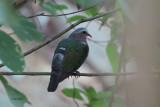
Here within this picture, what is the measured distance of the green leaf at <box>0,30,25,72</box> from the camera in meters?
1.18

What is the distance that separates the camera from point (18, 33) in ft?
3.19

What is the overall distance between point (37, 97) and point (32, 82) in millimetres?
431

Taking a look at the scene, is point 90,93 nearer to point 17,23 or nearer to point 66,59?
point 66,59

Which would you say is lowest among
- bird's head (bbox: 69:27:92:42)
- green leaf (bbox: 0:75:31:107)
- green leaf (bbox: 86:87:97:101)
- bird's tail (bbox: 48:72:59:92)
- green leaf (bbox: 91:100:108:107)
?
green leaf (bbox: 0:75:31:107)

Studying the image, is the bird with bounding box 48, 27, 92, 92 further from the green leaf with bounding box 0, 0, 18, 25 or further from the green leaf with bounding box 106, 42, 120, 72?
the green leaf with bounding box 0, 0, 18, 25

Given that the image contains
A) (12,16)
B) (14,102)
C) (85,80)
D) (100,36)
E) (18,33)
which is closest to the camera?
(12,16)

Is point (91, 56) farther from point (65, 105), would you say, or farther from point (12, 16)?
point (12, 16)

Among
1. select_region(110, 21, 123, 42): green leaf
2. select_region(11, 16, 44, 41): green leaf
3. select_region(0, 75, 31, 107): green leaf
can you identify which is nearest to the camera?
select_region(11, 16, 44, 41): green leaf

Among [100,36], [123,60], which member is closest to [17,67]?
[123,60]

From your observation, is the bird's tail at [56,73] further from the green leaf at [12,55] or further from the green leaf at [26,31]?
the green leaf at [26,31]

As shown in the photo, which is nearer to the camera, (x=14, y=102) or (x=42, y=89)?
(x=14, y=102)

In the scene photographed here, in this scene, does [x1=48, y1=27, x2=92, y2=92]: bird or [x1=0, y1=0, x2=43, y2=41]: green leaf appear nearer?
[x1=0, y1=0, x2=43, y2=41]: green leaf

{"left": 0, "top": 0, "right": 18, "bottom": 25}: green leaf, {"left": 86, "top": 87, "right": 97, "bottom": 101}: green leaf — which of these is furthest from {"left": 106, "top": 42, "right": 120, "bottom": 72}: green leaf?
{"left": 0, "top": 0, "right": 18, "bottom": 25}: green leaf

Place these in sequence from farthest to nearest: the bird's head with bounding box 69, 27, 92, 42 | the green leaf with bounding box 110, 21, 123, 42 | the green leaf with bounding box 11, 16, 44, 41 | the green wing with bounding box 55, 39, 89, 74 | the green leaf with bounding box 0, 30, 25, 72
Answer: the bird's head with bounding box 69, 27, 92, 42
the green wing with bounding box 55, 39, 89, 74
the green leaf with bounding box 110, 21, 123, 42
the green leaf with bounding box 0, 30, 25, 72
the green leaf with bounding box 11, 16, 44, 41
